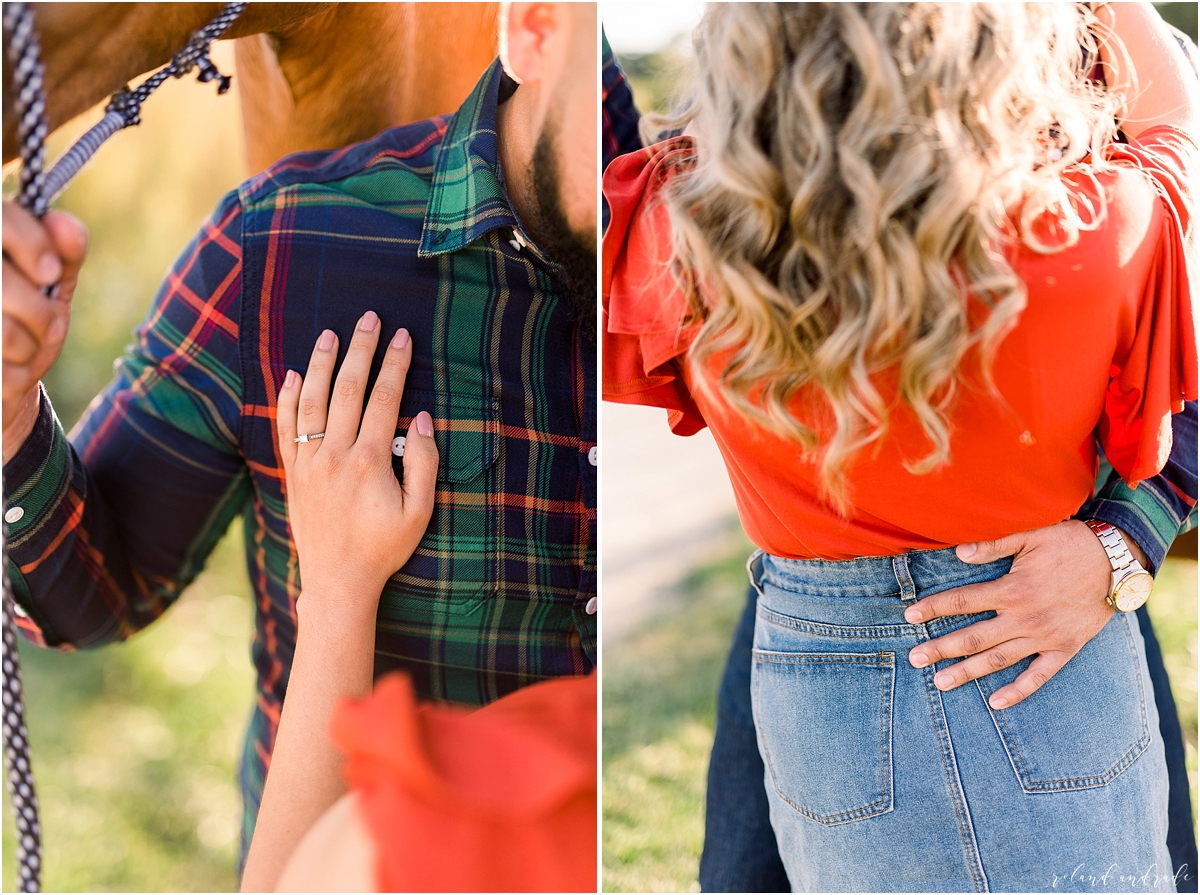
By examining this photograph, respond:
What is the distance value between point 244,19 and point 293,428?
514mm

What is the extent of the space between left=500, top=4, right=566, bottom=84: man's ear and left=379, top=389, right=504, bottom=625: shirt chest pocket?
1.40 ft

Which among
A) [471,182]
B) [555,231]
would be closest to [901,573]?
[555,231]

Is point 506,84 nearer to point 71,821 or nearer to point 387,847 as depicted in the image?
Result: point 387,847

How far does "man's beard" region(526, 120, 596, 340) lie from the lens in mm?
1026

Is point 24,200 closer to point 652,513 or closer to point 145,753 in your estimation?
point 145,753

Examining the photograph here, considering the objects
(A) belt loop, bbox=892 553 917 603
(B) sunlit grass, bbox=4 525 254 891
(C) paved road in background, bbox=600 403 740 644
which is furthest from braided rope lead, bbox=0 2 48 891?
(C) paved road in background, bbox=600 403 740 644

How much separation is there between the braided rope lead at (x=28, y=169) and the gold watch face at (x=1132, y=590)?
1.27m

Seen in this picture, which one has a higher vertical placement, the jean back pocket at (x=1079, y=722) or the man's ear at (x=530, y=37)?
the man's ear at (x=530, y=37)

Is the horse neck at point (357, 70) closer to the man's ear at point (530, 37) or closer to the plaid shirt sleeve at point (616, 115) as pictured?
the man's ear at point (530, 37)

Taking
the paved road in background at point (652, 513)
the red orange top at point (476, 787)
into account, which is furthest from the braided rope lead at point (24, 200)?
the paved road in background at point (652, 513)

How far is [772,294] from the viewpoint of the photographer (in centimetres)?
80

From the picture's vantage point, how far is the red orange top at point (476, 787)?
0.84 metres

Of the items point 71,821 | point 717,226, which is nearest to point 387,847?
point 717,226

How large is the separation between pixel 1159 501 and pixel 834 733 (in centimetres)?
53
